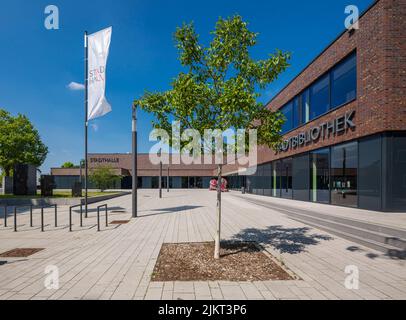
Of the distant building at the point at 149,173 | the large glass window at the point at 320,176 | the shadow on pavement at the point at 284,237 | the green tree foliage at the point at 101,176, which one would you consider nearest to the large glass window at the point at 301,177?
the large glass window at the point at 320,176

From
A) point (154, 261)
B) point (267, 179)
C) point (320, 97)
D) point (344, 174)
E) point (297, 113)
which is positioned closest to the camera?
point (154, 261)

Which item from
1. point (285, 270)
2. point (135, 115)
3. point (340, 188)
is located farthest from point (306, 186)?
point (285, 270)

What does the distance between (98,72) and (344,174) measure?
1434cm

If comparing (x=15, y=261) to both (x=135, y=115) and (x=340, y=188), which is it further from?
(x=340, y=188)

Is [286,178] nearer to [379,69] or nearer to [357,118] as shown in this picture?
[357,118]

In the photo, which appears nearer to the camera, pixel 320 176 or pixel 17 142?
pixel 320 176

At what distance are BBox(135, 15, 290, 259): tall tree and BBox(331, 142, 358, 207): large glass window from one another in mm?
10253

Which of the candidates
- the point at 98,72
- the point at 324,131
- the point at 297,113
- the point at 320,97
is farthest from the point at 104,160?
the point at 324,131

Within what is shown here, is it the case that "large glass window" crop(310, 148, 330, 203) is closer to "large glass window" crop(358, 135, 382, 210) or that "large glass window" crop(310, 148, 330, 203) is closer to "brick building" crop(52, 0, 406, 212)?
"brick building" crop(52, 0, 406, 212)

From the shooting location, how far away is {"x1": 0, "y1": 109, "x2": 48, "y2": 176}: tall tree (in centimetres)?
3547

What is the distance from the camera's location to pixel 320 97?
18.2 meters

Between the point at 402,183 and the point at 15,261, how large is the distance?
49.4 feet

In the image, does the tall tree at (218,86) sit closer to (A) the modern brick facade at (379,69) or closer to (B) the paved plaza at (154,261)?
(B) the paved plaza at (154,261)

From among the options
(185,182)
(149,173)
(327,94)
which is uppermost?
(327,94)
